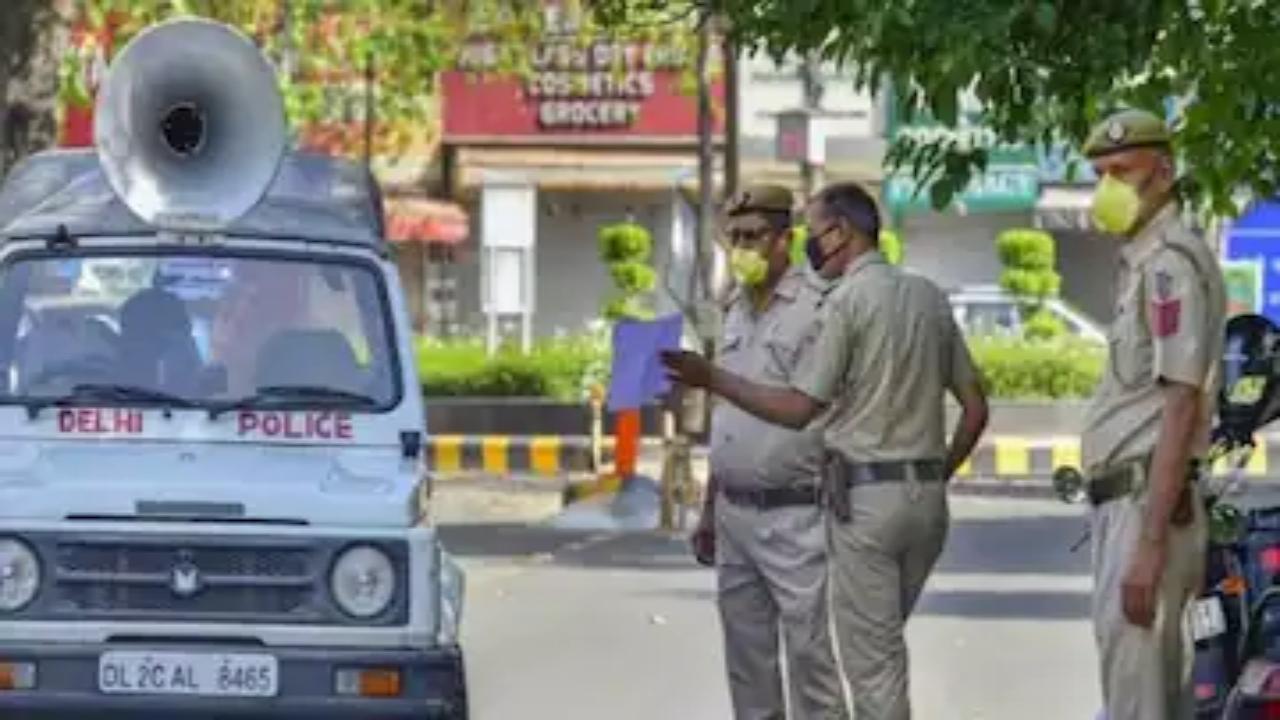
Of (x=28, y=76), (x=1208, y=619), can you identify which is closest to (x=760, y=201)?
(x=1208, y=619)

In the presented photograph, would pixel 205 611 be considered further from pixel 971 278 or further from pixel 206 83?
pixel 971 278

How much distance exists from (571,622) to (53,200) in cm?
607

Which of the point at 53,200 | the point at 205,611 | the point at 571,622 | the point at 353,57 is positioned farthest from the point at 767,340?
the point at 353,57

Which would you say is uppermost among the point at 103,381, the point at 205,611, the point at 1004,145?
the point at 1004,145

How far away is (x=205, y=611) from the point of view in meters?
8.60

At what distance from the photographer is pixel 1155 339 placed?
704cm

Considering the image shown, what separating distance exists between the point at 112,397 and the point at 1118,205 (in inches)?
138

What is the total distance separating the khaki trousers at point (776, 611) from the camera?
27.9 feet

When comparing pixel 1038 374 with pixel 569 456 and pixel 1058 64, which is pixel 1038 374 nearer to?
pixel 569 456

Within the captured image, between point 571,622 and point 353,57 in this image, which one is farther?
point 353,57

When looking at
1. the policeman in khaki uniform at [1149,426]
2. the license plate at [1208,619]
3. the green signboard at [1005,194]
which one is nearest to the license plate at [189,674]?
the policeman in khaki uniform at [1149,426]

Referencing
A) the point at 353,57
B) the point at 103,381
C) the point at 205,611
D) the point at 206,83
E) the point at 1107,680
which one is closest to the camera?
the point at 1107,680

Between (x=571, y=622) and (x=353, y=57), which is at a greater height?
(x=353, y=57)

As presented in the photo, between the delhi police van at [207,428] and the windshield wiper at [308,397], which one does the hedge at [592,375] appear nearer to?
the delhi police van at [207,428]
